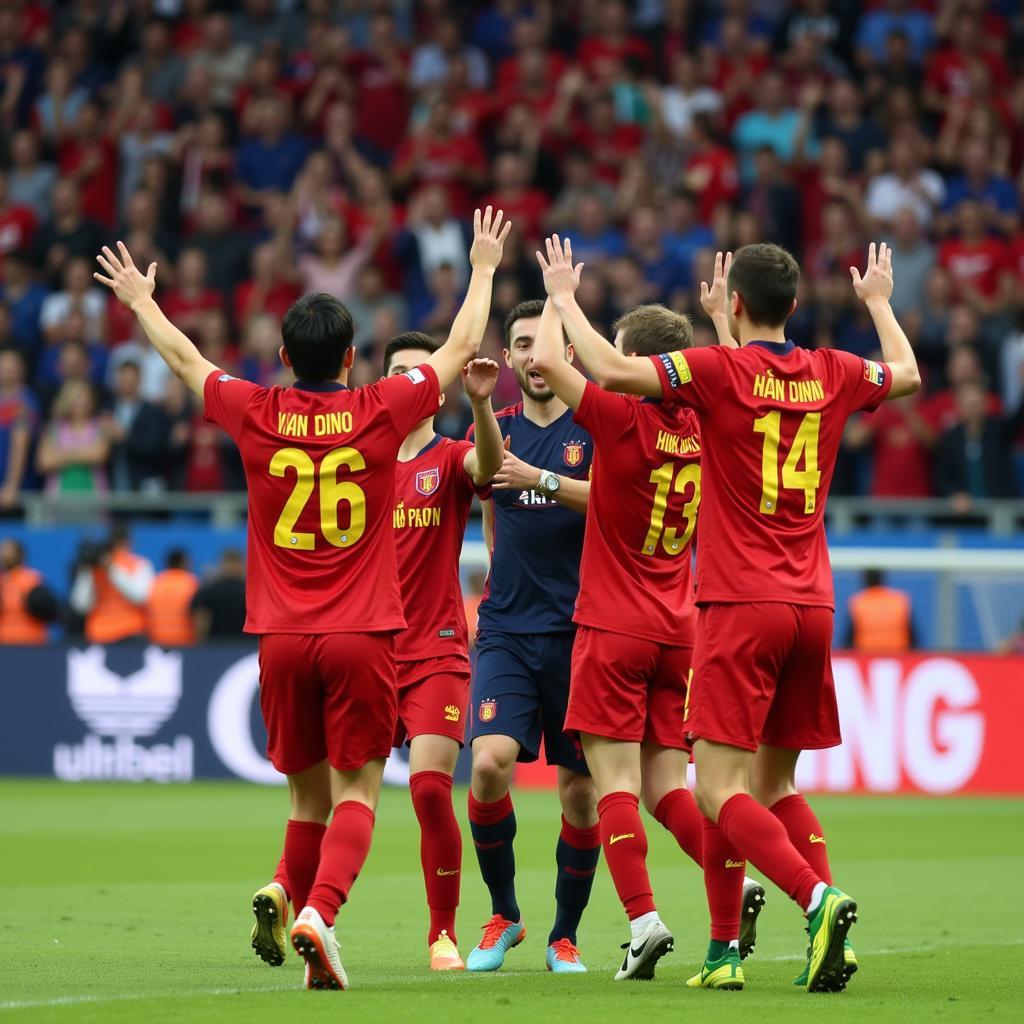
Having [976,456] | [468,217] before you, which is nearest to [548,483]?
[976,456]

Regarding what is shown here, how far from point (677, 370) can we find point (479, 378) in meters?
0.92

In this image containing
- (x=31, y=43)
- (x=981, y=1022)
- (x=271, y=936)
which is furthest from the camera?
(x=31, y=43)

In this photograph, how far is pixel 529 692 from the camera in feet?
25.7

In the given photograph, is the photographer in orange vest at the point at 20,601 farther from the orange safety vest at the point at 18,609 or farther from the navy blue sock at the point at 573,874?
the navy blue sock at the point at 573,874

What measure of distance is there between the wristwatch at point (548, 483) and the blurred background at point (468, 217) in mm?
8955

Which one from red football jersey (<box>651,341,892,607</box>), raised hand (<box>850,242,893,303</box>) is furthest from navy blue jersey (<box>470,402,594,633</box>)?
raised hand (<box>850,242,893,303</box>)

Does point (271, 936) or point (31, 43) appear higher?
point (31, 43)

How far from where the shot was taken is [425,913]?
9.69 metres

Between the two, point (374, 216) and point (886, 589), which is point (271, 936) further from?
point (374, 216)

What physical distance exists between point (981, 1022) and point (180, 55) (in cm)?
1898

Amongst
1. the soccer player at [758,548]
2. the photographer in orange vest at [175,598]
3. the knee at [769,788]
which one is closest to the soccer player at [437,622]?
the soccer player at [758,548]

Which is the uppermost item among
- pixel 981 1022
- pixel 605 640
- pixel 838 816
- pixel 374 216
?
pixel 374 216

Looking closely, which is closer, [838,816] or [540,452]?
[540,452]

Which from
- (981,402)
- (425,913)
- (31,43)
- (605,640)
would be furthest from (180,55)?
(605,640)
